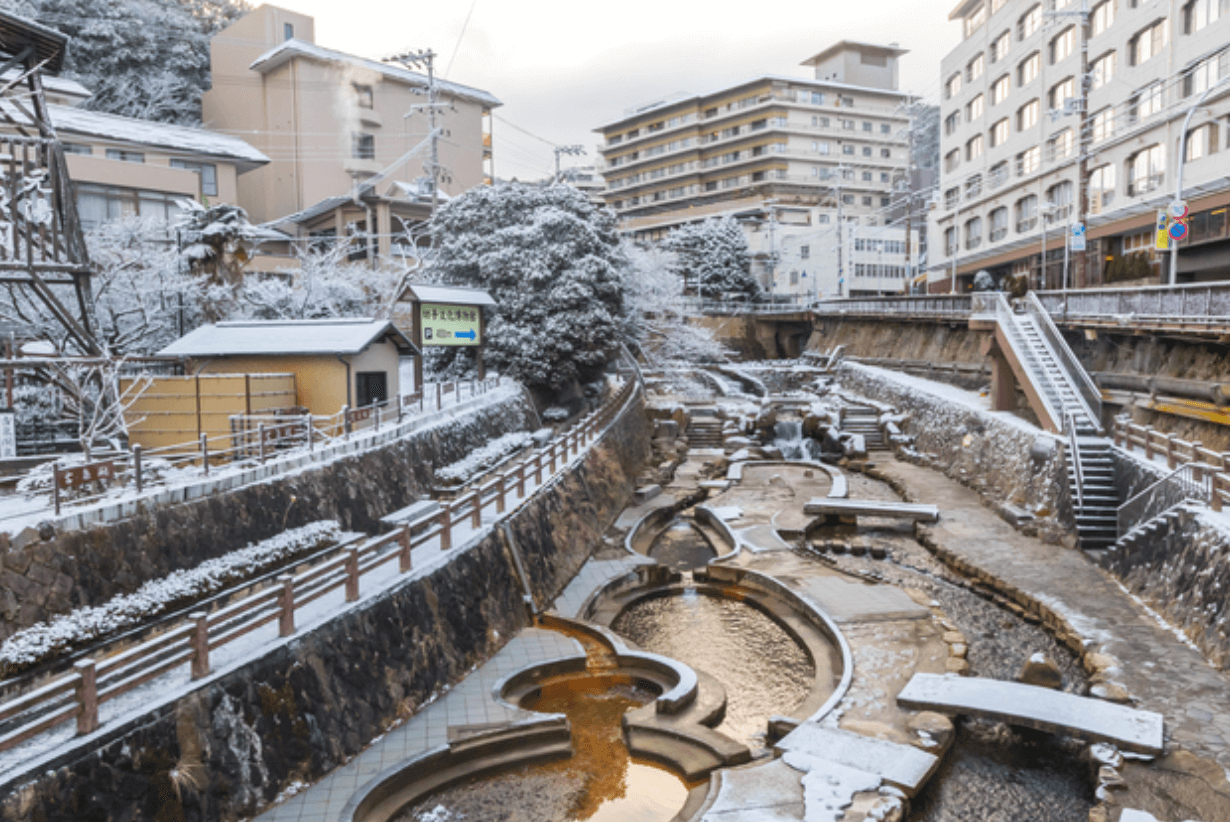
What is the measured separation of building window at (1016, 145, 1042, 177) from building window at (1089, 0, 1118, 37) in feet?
19.6

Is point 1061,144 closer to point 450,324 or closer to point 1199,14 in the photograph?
point 1199,14

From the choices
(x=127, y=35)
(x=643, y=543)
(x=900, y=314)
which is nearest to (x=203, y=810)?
(x=643, y=543)

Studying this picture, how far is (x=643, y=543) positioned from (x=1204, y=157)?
925 inches

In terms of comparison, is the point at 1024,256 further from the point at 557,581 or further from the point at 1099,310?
the point at 557,581

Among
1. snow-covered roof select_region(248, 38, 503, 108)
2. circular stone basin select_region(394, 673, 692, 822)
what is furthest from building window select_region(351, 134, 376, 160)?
circular stone basin select_region(394, 673, 692, 822)

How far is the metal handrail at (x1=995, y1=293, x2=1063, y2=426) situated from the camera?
22188 millimetres

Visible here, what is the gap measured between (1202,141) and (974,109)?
66.8 ft

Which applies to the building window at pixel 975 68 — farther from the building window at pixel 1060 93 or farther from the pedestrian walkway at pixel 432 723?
the pedestrian walkway at pixel 432 723

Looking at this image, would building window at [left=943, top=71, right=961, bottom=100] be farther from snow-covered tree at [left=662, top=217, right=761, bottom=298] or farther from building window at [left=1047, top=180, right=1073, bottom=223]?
snow-covered tree at [left=662, top=217, right=761, bottom=298]

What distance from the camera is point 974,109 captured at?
45.8 m

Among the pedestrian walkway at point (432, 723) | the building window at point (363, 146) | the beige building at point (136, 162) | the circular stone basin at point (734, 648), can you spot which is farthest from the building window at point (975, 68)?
the pedestrian walkway at point (432, 723)

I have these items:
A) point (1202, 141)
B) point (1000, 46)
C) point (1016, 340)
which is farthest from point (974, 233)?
point (1016, 340)

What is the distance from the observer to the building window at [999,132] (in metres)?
42.1

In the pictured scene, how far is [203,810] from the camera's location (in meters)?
8.42
